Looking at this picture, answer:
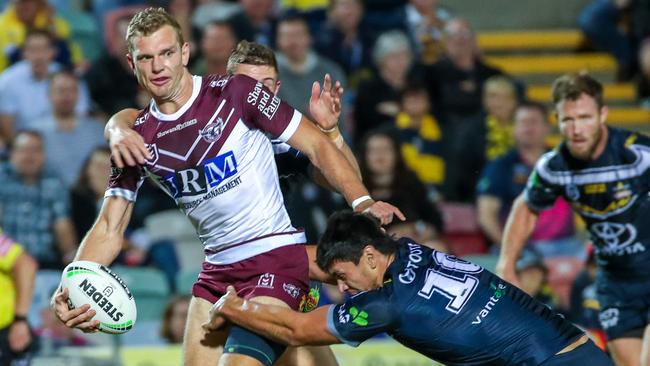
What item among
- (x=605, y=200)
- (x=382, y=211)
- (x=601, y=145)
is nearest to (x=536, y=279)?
(x=605, y=200)

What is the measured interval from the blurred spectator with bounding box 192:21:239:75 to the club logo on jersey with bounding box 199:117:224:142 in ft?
18.2

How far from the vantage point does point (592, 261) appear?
34.2 feet

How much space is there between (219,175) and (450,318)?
4.41 ft

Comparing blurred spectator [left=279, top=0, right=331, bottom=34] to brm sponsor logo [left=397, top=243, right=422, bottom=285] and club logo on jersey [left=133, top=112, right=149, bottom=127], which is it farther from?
brm sponsor logo [left=397, top=243, right=422, bottom=285]

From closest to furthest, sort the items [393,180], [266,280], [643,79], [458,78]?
[266,280]
[393,180]
[458,78]
[643,79]

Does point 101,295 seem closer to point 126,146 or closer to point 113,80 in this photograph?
point 126,146

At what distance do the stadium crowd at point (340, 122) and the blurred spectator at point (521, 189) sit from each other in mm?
12

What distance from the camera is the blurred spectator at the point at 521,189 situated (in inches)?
449

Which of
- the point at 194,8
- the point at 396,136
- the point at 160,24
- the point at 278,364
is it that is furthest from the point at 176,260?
the point at 160,24

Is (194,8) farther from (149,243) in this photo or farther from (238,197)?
(238,197)

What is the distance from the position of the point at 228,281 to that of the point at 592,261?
466 cm

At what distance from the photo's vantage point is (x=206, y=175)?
639cm

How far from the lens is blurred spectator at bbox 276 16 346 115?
39.1ft

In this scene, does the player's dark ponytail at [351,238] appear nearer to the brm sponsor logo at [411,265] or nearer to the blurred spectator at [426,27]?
the brm sponsor logo at [411,265]
